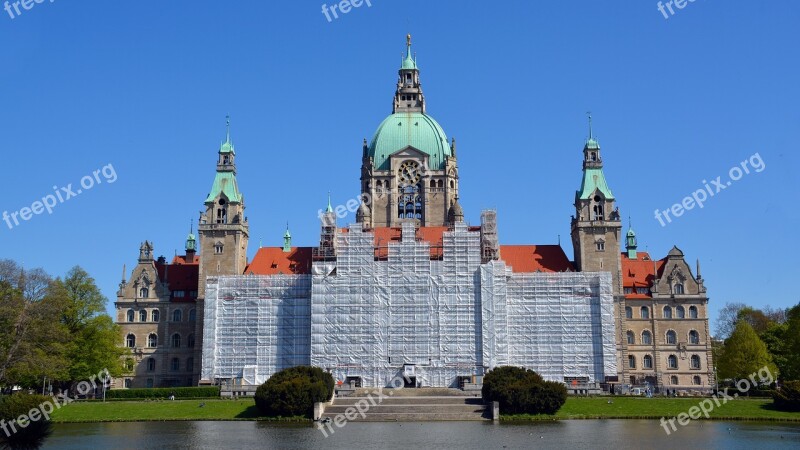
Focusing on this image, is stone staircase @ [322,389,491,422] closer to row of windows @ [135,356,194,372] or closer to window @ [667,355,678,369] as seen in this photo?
row of windows @ [135,356,194,372]

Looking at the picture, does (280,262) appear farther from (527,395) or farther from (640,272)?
(527,395)

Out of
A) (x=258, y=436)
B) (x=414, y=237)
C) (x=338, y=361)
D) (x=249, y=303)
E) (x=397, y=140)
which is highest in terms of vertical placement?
(x=397, y=140)

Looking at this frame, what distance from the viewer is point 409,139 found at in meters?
103

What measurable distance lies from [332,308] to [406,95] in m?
32.5

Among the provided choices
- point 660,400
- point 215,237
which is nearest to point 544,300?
point 660,400

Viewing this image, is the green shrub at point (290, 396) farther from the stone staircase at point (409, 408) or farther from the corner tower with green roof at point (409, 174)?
the corner tower with green roof at point (409, 174)

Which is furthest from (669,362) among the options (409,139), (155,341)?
(155,341)

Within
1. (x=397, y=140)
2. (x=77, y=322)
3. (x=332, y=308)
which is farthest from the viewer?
(x=397, y=140)

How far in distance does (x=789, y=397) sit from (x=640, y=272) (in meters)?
31.3

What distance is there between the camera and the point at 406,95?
108 metres

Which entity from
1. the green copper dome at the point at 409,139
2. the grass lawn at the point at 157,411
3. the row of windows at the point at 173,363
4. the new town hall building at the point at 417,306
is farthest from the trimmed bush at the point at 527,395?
the green copper dome at the point at 409,139

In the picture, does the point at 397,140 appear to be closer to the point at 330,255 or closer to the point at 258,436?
the point at 330,255

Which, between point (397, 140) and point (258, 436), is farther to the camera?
point (397, 140)

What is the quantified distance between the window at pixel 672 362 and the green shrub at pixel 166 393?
4357cm
